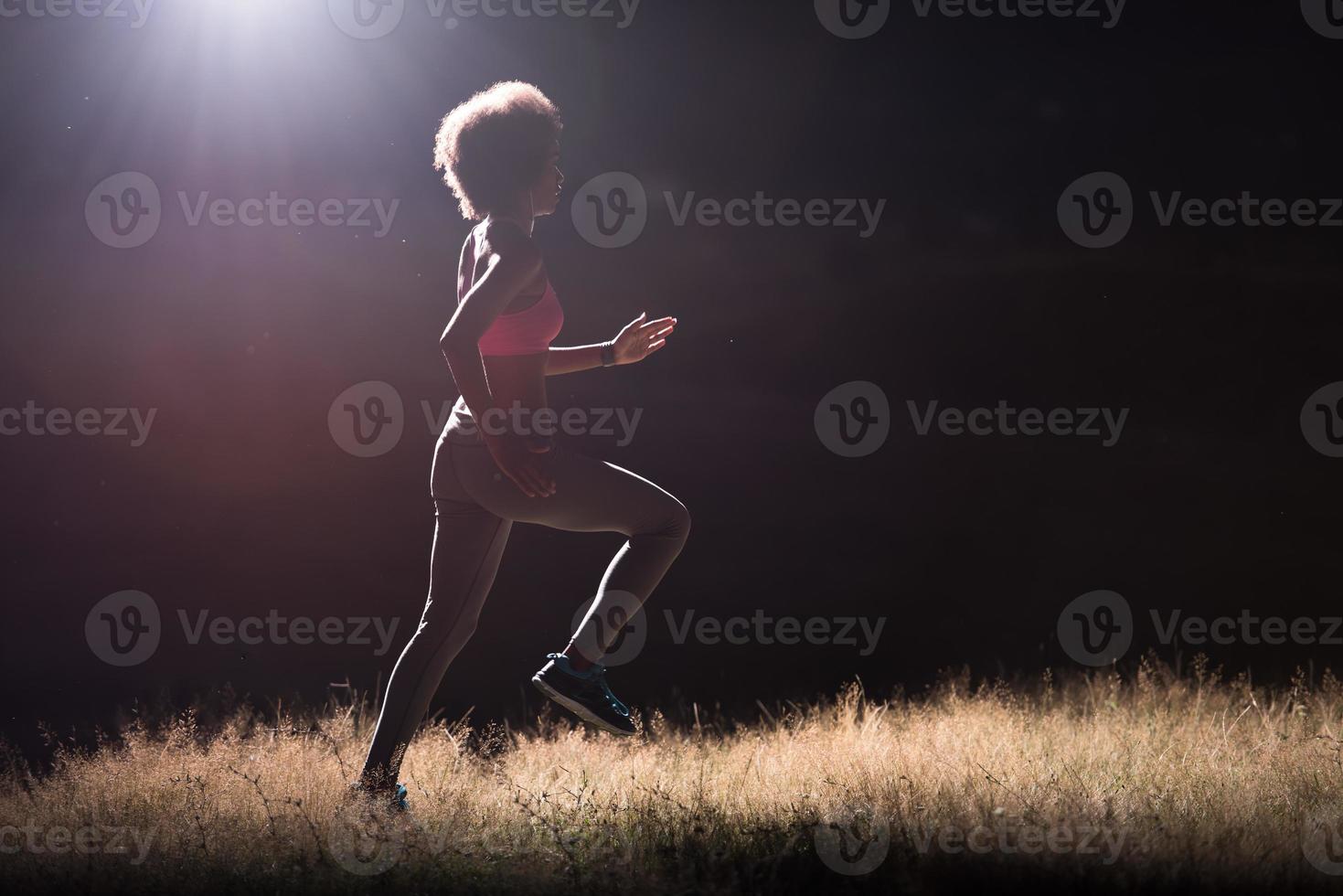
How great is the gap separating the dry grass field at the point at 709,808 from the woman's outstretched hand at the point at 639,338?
153 cm

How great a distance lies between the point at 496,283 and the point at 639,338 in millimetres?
804

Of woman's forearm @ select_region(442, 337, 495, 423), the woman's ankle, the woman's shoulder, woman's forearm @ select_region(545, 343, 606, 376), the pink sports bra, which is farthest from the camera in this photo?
woman's forearm @ select_region(545, 343, 606, 376)

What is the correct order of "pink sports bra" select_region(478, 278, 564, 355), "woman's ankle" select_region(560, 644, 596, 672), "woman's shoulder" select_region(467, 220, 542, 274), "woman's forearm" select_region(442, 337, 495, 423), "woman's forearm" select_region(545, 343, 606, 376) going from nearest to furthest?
"woman's forearm" select_region(442, 337, 495, 423) < "woman's shoulder" select_region(467, 220, 542, 274) < "pink sports bra" select_region(478, 278, 564, 355) < "woman's ankle" select_region(560, 644, 596, 672) < "woman's forearm" select_region(545, 343, 606, 376)

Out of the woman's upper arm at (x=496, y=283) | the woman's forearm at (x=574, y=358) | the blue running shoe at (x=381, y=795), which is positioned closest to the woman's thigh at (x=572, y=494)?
the woman's upper arm at (x=496, y=283)

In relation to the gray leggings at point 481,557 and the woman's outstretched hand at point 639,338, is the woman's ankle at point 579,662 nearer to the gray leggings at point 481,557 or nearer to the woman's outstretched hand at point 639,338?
the gray leggings at point 481,557

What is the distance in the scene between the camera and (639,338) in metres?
4.58

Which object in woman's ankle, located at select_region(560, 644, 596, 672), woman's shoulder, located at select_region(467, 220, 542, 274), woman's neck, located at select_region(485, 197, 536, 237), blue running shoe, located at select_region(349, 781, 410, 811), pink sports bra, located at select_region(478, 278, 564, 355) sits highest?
woman's neck, located at select_region(485, 197, 536, 237)

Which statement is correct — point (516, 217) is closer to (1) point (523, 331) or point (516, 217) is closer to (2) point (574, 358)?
(1) point (523, 331)

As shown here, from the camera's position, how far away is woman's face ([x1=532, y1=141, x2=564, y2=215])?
4.21m

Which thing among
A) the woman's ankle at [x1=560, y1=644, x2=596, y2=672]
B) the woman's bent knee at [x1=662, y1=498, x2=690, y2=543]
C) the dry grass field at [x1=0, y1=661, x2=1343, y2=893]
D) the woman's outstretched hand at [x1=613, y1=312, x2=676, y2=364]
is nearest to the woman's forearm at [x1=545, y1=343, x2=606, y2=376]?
the woman's outstretched hand at [x1=613, y1=312, x2=676, y2=364]

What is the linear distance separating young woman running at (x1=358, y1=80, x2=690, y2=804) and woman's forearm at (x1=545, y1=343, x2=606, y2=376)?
0.30 metres

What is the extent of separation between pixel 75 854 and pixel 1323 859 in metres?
4.40

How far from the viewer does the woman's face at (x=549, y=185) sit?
4215 mm

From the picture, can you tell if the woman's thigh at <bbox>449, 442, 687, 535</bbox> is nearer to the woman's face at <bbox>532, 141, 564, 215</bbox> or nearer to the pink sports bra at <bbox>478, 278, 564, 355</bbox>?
the pink sports bra at <bbox>478, 278, 564, 355</bbox>
